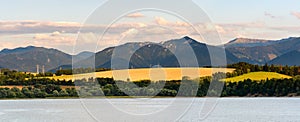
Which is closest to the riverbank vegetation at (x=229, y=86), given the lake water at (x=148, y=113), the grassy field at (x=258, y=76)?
the grassy field at (x=258, y=76)

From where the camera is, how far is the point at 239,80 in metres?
116

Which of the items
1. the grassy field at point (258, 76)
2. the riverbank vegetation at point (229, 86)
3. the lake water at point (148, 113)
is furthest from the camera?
Result: the grassy field at point (258, 76)

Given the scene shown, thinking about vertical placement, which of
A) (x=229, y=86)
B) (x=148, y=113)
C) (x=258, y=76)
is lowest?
(x=148, y=113)

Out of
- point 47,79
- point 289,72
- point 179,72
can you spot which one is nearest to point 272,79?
point 289,72

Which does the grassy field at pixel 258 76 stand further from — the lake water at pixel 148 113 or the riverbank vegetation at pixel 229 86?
the lake water at pixel 148 113

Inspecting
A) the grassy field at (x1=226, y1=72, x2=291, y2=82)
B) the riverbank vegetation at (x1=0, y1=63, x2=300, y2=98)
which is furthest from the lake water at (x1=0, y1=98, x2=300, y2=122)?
the riverbank vegetation at (x1=0, y1=63, x2=300, y2=98)

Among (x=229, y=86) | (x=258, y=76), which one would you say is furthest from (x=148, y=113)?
(x=258, y=76)

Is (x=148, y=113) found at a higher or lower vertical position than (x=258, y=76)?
lower

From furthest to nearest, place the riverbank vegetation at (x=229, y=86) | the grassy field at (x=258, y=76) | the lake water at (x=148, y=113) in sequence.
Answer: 1. the grassy field at (x=258, y=76)
2. the riverbank vegetation at (x=229, y=86)
3. the lake water at (x=148, y=113)

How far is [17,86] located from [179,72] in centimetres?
4476

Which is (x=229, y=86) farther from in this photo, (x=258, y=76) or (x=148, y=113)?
(x=148, y=113)

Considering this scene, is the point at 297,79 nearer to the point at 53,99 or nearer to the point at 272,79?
the point at 272,79

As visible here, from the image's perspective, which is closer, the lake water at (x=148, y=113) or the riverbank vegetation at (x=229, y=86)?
the lake water at (x=148, y=113)

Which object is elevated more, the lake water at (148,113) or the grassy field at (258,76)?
the grassy field at (258,76)
